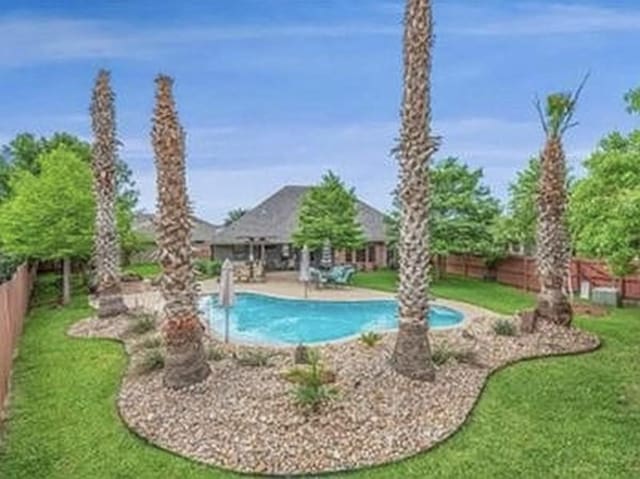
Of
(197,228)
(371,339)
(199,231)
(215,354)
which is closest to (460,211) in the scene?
(371,339)

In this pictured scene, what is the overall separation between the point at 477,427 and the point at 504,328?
5.70m

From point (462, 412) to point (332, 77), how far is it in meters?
14.2

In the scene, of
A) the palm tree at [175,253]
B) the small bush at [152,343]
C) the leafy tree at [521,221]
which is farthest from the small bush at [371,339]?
the leafy tree at [521,221]

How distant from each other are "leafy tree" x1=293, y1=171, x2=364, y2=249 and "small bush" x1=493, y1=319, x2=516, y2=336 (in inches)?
705

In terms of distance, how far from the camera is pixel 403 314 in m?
12.9

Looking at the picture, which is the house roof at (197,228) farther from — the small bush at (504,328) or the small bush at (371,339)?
the small bush at (371,339)

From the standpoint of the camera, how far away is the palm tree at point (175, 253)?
12.4 metres

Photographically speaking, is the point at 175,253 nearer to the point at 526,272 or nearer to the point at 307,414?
the point at 307,414

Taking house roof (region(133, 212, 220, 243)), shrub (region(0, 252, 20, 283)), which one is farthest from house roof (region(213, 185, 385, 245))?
shrub (region(0, 252, 20, 283))

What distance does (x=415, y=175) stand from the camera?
12805 mm

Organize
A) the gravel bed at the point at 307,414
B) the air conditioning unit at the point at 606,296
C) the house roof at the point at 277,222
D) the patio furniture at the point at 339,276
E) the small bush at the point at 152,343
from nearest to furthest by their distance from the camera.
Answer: the gravel bed at the point at 307,414, the small bush at the point at 152,343, the air conditioning unit at the point at 606,296, the patio furniture at the point at 339,276, the house roof at the point at 277,222

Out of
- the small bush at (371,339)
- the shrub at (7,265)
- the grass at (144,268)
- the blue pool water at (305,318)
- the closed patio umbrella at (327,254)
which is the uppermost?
the closed patio umbrella at (327,254)

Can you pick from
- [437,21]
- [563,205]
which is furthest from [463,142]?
[437,21]

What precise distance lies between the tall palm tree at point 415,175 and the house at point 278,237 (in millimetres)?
26633
